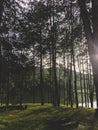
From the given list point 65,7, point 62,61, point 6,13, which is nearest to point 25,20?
point 6,13

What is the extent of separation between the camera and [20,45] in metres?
15.2

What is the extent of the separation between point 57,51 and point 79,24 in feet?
55.2

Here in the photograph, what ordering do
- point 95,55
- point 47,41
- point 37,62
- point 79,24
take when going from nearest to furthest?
point 95,55 → point 79,24 → point 47,41 → point 37,62

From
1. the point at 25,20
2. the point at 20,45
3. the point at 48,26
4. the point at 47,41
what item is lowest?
the point at 20,45

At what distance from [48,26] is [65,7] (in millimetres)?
18084

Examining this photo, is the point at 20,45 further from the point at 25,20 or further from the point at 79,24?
the point at 79,24

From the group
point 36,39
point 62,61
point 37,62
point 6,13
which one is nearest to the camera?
point 6,13

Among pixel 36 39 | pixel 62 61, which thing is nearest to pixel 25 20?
pixel 36 39

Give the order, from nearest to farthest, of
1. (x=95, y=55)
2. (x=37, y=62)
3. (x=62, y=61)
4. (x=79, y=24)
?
1. (x=95, y=55)
2. (x=79, y=24)
3. (x=37, y=62)
4. (x=62, y=61)

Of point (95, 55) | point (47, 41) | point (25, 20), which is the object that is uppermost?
point (47, 41)

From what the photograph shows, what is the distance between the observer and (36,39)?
34219 millimetres

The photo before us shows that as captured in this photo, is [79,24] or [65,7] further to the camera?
[79,24]

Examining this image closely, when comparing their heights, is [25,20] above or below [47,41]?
below

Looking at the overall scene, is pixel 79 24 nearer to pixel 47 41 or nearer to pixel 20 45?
pixel 20 45
